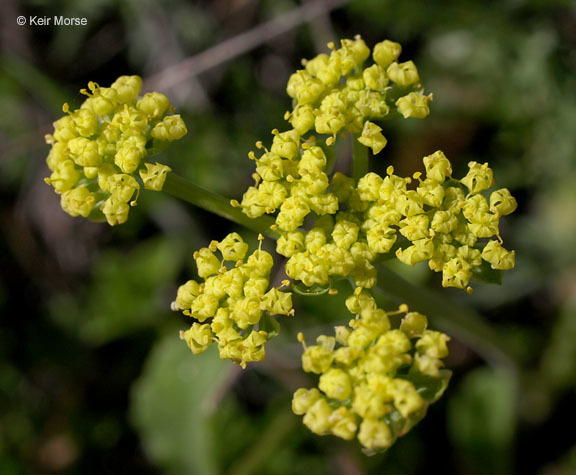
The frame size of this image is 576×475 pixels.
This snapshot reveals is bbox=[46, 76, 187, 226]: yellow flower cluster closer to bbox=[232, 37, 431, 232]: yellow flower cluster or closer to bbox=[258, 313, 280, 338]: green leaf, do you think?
bbox=[232, 37, 431, 232]: yellow flower cluster

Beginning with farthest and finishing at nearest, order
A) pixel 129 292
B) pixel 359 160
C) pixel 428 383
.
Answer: pixel 129 292, pixel 359 160, pixel 428 383

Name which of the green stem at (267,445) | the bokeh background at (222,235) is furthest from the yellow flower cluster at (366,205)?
the green stem at (267,445)

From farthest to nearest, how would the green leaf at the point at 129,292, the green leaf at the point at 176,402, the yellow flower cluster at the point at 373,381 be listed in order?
the green leaf at the point at 129,292 → the green leaf at the point at 176,402 → the yellow flower cluster at the point at 373,381

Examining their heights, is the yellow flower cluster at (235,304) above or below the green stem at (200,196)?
below

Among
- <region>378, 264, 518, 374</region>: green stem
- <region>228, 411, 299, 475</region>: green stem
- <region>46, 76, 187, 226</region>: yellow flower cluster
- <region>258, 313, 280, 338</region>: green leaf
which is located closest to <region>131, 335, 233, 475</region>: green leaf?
<region>228, 411, 299, 475</region>: green stem

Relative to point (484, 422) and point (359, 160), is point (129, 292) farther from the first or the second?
point (359, 160)

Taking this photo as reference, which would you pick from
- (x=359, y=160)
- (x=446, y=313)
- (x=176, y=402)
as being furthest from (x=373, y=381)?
(x=176, y=402)

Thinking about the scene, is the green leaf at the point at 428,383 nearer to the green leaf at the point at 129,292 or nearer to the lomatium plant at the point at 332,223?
the lomatium plant at the point at 332,223
